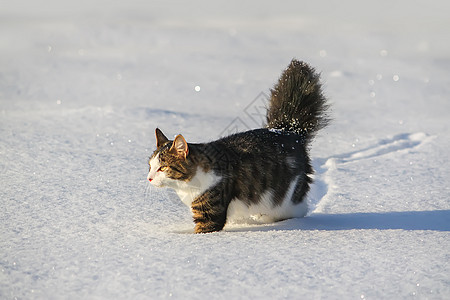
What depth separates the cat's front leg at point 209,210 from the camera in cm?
329

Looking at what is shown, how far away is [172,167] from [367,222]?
136cm

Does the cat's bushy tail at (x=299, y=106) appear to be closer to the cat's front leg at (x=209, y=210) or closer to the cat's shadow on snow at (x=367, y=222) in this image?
the cat's shadow on snow at (x=367, y=222)

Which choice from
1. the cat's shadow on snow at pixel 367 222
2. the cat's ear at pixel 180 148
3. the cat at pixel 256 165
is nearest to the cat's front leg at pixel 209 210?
the cat at pixel 256 165

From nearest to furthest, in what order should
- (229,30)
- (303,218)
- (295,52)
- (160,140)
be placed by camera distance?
(160,140), (303,218), (295,52), (229,30)

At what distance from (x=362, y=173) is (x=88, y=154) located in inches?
97.5

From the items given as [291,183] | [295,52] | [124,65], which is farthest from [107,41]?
[291,183]

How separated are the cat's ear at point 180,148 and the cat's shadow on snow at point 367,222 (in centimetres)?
59

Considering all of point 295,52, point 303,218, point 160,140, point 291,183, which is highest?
point 295,52

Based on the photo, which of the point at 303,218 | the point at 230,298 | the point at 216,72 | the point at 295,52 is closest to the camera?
the point at 230,298

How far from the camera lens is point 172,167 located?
10.6 feet

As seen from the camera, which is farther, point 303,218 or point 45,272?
point 303,218

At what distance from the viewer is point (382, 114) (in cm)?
693

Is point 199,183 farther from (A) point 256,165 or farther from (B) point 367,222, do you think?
(B) point 367,222

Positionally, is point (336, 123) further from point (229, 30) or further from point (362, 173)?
point (229, 30)
